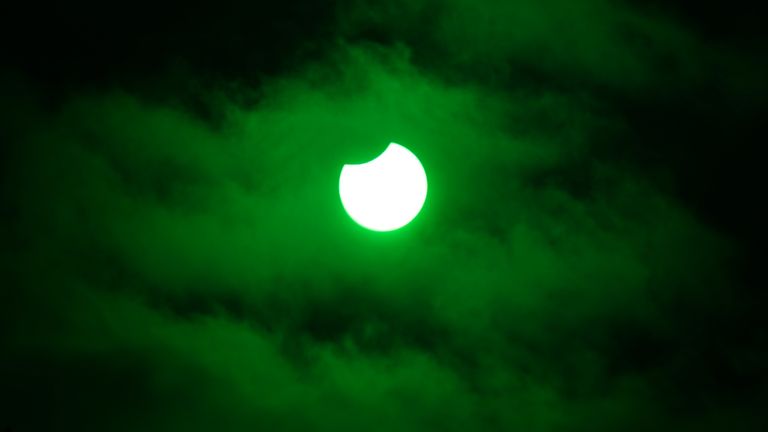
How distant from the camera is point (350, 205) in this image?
656 inches

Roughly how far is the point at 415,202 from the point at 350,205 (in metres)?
1.00

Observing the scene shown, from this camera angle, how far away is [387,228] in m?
16.8

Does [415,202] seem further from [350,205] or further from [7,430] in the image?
[7,430]

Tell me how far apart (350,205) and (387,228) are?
682 mm

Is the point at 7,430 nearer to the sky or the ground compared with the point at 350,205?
nearer to the ground

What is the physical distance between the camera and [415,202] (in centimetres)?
1670

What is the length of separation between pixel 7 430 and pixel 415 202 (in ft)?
22.2

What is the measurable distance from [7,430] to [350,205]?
590cm

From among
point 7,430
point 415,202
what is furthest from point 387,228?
point 7,430

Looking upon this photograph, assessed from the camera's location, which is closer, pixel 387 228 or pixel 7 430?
pixel 7 430

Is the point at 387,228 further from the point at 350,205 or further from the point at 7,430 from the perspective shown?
the point at 7,430

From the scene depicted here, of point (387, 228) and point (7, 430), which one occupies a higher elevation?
point (387, 228)

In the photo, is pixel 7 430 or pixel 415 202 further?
pixel 415 202

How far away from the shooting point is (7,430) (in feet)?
49.7
